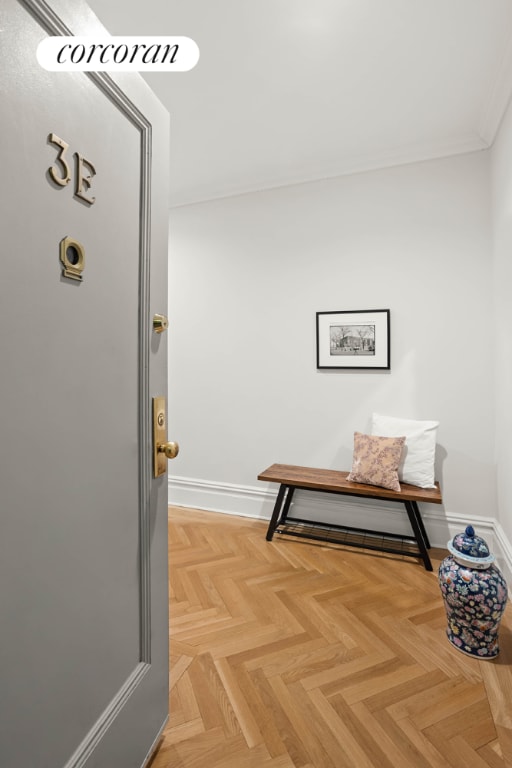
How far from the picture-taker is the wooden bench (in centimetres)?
258

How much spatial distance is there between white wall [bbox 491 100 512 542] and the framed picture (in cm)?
74

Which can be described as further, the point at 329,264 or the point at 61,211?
the point at 329,264

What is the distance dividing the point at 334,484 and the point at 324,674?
1.25 meters

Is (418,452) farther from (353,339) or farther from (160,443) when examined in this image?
(160,443)

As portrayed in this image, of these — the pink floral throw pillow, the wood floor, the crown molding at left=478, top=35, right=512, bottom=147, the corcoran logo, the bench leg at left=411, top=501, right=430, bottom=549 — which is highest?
the crown molding at left=478, top=35, right=512, bottom=147

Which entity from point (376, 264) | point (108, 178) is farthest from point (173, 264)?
point (108, 178)

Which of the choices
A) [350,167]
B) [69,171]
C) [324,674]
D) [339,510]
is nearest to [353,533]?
[339,510]

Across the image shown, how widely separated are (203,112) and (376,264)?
61.1 inches

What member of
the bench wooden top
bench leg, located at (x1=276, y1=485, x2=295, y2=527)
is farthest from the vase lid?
bench leg, located at (x1=276, y1=485, x2=295, y2=527)

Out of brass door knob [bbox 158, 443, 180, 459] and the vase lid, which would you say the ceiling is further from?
the vase lid

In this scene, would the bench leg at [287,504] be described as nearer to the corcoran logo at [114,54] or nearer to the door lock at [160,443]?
the door lock at [160,443]

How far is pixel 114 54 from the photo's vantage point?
1.02 m

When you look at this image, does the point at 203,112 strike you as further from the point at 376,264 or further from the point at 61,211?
the point at 61,211

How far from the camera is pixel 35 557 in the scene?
825 millimetres
